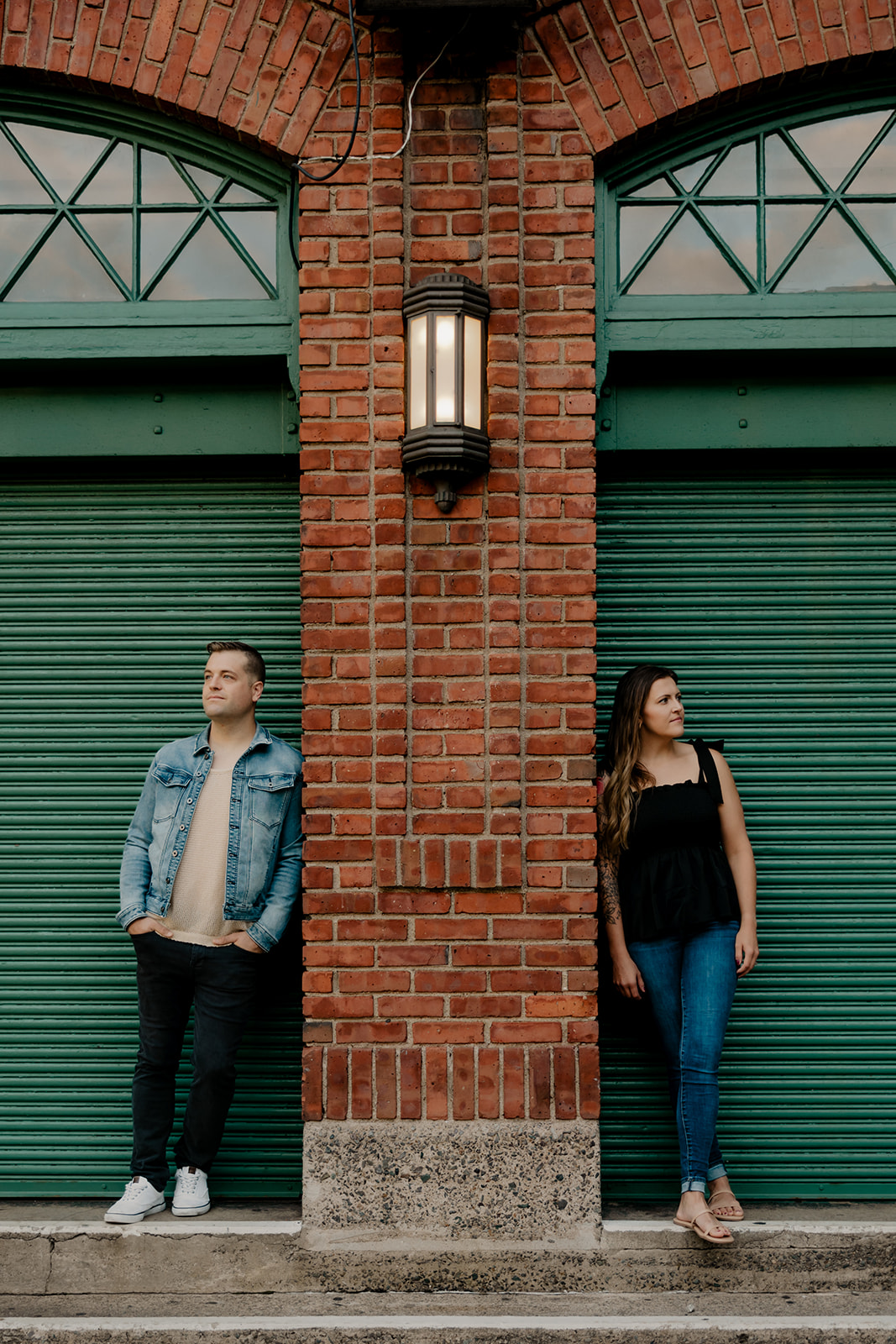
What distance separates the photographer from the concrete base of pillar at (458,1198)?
3812 millimetres

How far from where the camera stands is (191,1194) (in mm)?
4004

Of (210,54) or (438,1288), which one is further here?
(210,54)

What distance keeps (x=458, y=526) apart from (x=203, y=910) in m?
1.71

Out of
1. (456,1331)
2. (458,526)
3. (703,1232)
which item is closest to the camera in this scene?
(456,1331)

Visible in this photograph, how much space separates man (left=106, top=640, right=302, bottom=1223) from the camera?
13.2ft

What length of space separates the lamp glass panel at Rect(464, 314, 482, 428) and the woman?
1.15 m

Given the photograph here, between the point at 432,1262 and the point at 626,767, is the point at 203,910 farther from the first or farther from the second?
the point at 626,767

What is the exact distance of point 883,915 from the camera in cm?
441

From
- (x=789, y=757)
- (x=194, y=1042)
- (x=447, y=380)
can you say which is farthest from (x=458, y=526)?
(x=194, y=1042)

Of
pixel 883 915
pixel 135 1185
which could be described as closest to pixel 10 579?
pixel 135 1185

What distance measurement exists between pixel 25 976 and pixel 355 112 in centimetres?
357

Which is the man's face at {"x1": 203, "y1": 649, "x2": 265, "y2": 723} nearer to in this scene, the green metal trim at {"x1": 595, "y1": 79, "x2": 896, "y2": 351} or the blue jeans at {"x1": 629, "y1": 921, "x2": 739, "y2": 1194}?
the blue jeans at {"x1": 629, "y1": 921, "x2": 739, "y2": 1194}

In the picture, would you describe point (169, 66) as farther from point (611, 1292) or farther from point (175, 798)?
point (611, 1292)

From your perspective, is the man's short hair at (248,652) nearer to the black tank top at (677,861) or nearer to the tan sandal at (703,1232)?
the black tank top at (677,861)
